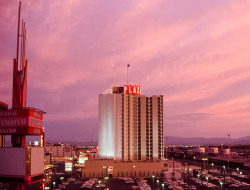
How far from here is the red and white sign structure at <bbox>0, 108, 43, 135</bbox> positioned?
4625 cm

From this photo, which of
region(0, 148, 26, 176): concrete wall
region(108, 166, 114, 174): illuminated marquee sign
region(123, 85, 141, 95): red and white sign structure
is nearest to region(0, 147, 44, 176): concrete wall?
region(0, 148, 26, 176): concrete wall

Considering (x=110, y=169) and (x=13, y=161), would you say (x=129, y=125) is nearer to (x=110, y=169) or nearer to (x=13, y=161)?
(x=110, y=169)

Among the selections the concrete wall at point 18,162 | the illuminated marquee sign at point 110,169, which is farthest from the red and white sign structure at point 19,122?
the illuminated marquee sign at point 110,169

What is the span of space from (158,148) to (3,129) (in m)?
98.6

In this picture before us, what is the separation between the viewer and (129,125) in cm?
13638

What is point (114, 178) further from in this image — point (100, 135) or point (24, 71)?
point (24, 71)

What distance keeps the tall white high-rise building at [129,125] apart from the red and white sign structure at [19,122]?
85664 mm

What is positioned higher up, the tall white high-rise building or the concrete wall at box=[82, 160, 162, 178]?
the tall white high-rise building

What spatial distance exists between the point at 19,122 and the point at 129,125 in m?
92.4

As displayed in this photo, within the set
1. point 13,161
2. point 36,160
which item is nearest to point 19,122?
point 13,161

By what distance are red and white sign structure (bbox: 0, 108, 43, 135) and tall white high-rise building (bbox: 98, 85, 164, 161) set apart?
→ 281 feet

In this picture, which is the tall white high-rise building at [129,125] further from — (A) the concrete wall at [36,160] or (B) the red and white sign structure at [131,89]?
(A) the concrete wall at [36,160]

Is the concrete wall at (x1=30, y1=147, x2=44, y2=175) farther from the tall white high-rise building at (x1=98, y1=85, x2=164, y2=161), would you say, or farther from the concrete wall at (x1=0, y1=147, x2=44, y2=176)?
the tall white high-rise building at (x1=98, y1=85, x2=164, y2=161)

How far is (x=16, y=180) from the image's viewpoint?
4569cm
